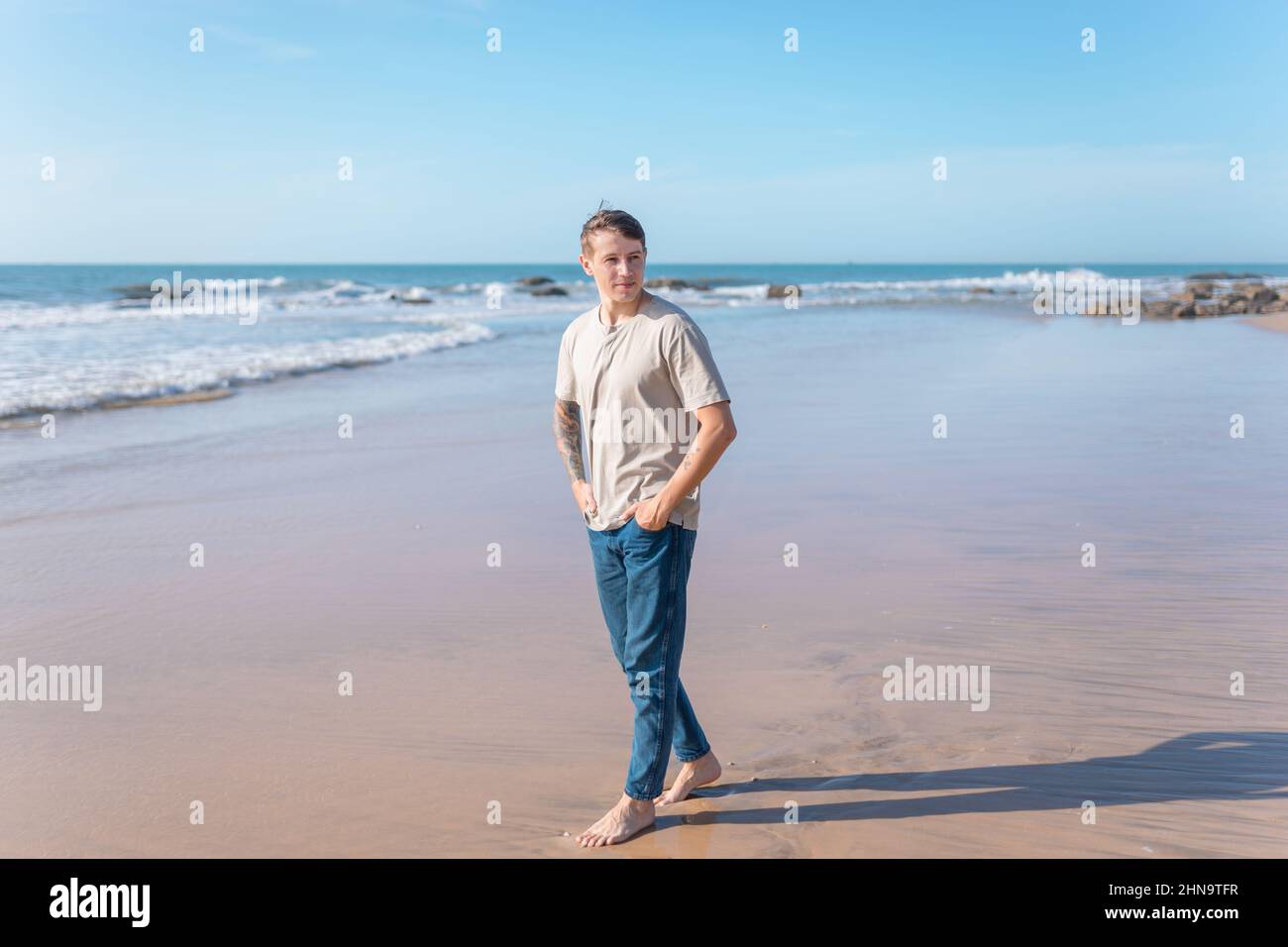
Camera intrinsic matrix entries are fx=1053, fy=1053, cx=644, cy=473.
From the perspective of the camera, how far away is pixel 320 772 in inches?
149

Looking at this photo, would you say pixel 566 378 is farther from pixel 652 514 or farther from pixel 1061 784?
pixel 1061 784

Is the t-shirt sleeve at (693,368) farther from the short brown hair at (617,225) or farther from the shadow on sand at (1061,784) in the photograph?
the shadow on sand at (1061,784)

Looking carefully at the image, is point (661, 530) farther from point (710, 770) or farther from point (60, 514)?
point (60, 514)

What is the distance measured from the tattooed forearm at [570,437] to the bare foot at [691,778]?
1069mm

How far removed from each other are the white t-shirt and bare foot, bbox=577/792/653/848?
35.7 inches

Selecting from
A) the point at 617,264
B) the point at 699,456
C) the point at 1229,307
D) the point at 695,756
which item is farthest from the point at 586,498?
the point at 1229,307

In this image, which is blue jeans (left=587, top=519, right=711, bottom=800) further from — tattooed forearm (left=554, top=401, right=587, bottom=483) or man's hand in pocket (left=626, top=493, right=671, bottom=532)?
tattooed forearm (left=554, top=401, right=587, bottom=483)

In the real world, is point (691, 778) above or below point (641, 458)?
below

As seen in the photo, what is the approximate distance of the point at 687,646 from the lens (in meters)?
5.00

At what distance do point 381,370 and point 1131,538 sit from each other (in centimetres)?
1274

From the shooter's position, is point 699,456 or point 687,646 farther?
point 687,646

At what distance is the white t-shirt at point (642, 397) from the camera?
10.3ft

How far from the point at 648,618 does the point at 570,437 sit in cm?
73

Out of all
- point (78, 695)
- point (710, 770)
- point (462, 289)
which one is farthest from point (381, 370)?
point (462, 289)
